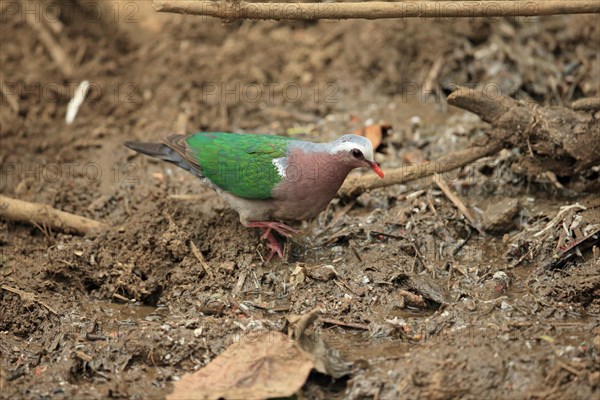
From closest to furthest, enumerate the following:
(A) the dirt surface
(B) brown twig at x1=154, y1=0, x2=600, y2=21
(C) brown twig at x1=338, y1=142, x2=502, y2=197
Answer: (A) the dirt surface, (B) brown twig at x1=154, y1=0, x2=600, y2=21, (C) brown twig at x1=338, y1=142, x2=502, y2=197

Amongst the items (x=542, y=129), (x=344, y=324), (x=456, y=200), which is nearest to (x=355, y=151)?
(x=456, y=200)

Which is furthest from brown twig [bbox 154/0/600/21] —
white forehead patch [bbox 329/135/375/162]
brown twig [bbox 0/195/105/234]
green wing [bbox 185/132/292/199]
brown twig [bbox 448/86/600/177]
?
brown twig [bbox 0/195/105/234]

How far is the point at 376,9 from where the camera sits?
5.36m

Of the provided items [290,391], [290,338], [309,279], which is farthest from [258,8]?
[290,391]

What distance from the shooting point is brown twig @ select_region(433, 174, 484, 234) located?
233 inches

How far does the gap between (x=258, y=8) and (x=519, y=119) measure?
6.94 feet

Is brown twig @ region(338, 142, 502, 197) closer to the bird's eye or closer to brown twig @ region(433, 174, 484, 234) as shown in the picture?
brown twig @ region(433, 174, 484, 234)

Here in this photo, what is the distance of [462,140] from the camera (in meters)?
6.97

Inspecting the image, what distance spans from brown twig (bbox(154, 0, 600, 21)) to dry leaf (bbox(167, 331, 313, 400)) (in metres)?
2.23

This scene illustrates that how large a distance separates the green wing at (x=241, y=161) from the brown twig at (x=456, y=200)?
129cm

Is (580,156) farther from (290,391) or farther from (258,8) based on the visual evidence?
(290,391)

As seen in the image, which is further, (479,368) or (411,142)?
(411,142)

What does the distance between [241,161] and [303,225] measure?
80 cm

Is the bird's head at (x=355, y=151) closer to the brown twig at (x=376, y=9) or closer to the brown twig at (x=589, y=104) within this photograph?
the brown twig at (x=376, y=9)
